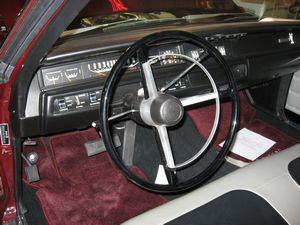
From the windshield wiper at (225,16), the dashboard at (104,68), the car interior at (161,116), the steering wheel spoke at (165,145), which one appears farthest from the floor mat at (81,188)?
the windshield wiper at (225,16)

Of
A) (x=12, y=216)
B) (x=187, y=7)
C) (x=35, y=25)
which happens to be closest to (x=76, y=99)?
(x=35, y=25)

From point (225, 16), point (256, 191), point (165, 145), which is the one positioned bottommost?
point (256, 191)

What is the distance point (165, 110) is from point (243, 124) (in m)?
1.60

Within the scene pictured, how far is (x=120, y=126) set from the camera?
2.40 meters

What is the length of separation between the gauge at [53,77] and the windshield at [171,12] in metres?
0.24

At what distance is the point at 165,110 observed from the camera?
1.23m

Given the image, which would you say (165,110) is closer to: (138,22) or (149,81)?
(149,81)

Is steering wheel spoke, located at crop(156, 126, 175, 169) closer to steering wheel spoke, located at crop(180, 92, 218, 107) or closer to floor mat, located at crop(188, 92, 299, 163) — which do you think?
steering wheel spoke, located at crop(180, 92, 218, 107)

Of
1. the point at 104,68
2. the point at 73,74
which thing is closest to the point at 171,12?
the point at 104,68

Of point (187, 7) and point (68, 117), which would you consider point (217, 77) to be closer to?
point (187, 7)

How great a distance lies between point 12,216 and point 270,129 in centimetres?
190

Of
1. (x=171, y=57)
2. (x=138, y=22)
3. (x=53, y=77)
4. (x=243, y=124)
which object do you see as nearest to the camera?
(x=53, y=77)

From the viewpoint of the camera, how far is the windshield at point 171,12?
178cm

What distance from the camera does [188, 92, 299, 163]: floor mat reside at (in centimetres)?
254
